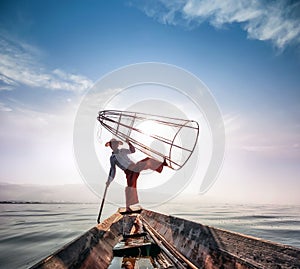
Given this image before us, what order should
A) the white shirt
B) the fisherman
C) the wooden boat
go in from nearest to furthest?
the wooden boat, the fisherman, the white shirt

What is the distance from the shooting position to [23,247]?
1043cm

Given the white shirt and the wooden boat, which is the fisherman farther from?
the wooden boat

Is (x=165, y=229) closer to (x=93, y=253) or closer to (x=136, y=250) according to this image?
(x=136, y=250)

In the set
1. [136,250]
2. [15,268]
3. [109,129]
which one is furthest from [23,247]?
[136,250]

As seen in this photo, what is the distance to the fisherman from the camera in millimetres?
5871

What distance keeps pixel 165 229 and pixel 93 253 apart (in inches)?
110

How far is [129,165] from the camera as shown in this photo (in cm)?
605

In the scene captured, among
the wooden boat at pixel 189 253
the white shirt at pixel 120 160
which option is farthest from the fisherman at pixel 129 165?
the wooden boat at pixel 189 253

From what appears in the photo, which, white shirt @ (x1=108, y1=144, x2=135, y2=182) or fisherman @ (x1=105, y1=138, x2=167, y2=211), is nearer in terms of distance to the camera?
fisherman @ (x1=105, y1=138, x2=167, y2=211)

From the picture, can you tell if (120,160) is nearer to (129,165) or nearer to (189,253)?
(129,165)

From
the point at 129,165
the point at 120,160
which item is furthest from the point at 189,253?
the point at 120,160

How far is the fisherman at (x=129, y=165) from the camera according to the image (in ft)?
19.3

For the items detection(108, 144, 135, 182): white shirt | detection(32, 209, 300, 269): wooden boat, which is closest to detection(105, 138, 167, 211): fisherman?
detection(108, 144, 135, 182): white shirt

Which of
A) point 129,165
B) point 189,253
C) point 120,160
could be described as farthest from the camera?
point 120,160
